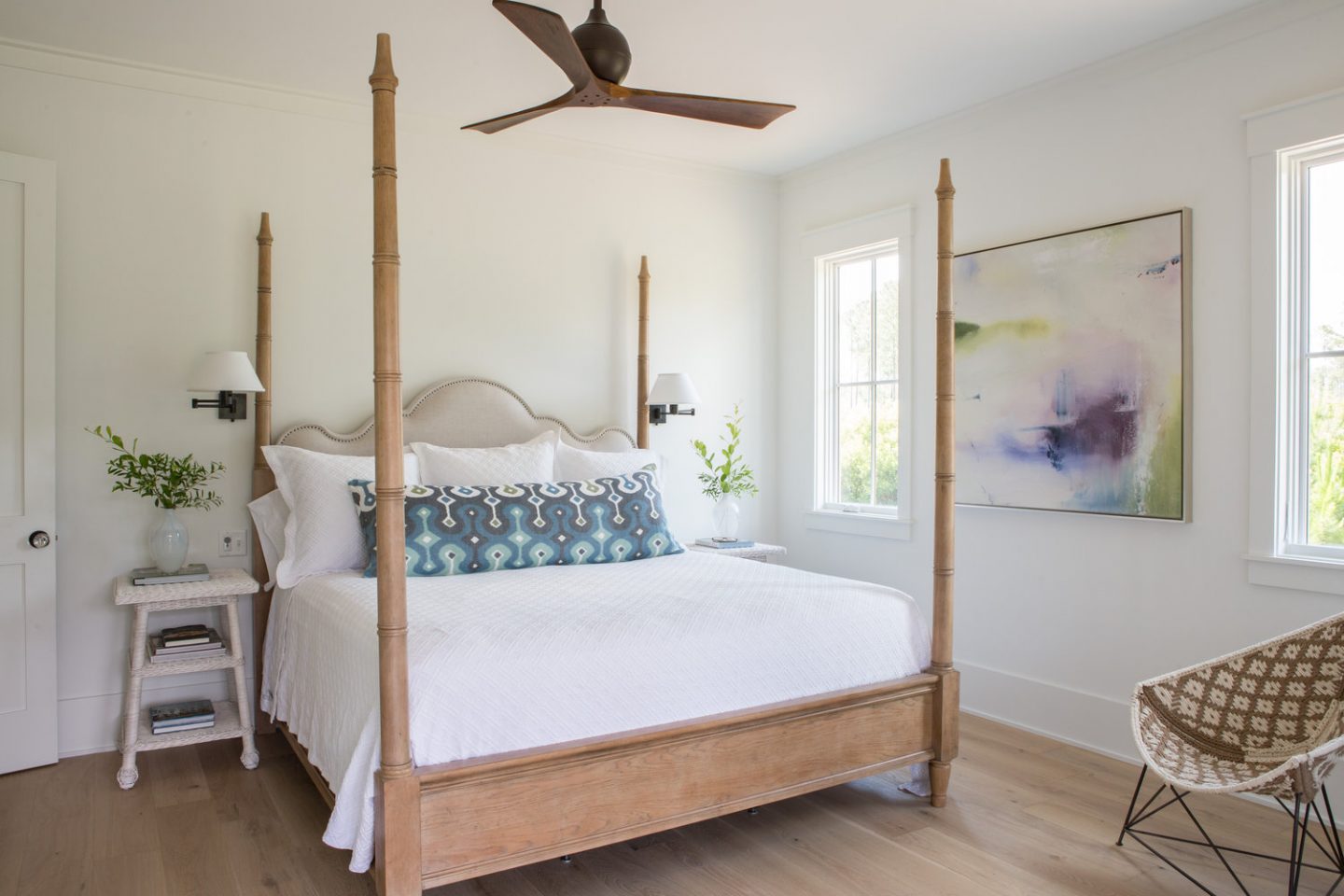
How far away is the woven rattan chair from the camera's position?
2.39 metres

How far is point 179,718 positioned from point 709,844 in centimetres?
197

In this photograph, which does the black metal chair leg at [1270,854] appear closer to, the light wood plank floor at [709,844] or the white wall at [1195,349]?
the light wood plank floor at [709,844]

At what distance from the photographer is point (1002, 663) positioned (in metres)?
3.94

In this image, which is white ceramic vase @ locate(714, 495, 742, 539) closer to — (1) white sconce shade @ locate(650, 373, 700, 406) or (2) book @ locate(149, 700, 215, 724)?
(1) white sconce shade @ locate(650, 373, 700, 406)

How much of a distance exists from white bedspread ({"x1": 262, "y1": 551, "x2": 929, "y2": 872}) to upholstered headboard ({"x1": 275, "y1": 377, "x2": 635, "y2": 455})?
80 centimetres

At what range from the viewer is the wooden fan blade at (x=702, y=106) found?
2475 millimetres

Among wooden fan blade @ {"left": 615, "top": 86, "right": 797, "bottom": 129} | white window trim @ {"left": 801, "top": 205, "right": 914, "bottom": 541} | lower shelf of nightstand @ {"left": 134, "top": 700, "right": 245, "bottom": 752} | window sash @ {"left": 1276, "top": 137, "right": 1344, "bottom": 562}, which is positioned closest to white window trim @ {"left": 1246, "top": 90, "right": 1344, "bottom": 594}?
window sash @ {"left": 1276, "top": 137, "right": 1344, "bottom": 562}

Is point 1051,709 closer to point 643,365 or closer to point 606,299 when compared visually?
point 643,365

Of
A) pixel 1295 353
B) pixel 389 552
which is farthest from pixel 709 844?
pixel 1295 353

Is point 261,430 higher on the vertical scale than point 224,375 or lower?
lower

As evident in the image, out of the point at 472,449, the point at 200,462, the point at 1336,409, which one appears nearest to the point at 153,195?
the point at 200,462

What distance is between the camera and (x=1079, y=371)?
3.60 meters

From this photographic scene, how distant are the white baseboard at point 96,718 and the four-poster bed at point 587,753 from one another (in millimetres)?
609

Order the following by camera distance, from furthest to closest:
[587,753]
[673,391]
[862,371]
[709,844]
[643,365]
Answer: [862,371]
[643,365]
[673,391]
[709,844]
[587,753]
